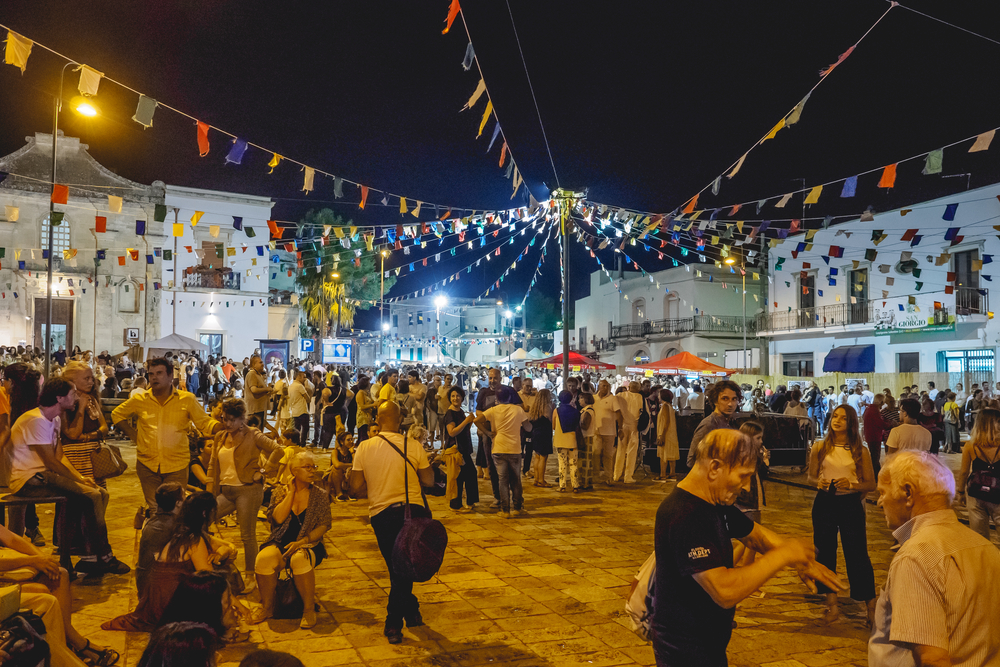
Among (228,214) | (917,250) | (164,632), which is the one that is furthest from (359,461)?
(228,214)

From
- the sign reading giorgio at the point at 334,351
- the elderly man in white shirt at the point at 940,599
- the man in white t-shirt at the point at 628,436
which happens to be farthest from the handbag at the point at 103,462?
the sign reading giorgio at the point at 334,351

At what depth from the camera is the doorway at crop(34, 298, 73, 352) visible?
2733 cm

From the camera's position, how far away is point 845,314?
27094 mm

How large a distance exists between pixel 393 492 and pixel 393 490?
0.04 feet

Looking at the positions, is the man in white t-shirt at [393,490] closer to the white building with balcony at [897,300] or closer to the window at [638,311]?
the white building with balcony at [897,300]

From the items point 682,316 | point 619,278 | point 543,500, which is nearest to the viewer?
point 543,500

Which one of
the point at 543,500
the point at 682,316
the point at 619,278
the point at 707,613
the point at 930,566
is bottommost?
the point at 543,500

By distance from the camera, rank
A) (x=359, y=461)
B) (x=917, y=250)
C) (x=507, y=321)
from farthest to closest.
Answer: (x=507, y=321) → (x=917, y=250) → (x=359, y=461)

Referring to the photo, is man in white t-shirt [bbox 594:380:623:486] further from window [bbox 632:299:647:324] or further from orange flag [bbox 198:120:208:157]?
window [bbox 632:299:647:324]

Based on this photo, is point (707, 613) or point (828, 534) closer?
point (707, 613)

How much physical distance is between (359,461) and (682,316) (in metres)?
34.3

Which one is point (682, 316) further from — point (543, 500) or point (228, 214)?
point (543, 500)

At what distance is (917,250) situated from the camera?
22.7 meters

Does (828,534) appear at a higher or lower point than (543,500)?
higher
